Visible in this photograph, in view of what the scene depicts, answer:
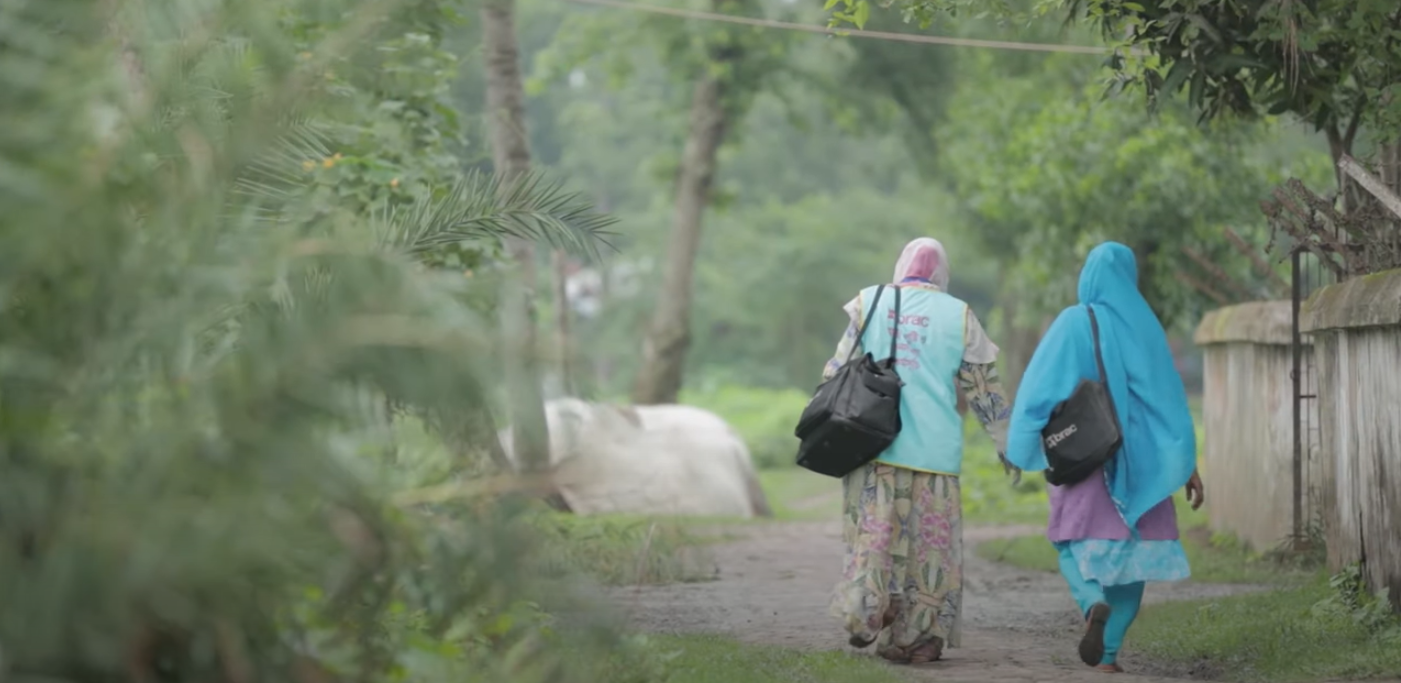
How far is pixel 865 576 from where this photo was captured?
313 inches

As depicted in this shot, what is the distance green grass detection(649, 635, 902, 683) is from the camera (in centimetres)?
646

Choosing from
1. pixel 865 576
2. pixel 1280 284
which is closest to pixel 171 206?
pixel 865 576

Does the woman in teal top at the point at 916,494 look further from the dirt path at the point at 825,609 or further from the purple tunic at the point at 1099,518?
the purple tunic at the point at 1099,518

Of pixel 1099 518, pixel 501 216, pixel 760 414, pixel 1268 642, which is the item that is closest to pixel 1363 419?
pixel 1268 642

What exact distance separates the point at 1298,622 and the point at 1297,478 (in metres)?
2.83

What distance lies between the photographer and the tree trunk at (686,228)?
2625 cm

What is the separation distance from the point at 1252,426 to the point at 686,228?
15305mm

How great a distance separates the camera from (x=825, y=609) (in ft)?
33.2

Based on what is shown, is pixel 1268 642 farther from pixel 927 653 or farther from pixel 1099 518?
pixel 927 653

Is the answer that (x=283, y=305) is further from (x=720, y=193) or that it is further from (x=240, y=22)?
A: (x=720, y=193)

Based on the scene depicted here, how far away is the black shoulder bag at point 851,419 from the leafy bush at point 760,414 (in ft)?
62.5

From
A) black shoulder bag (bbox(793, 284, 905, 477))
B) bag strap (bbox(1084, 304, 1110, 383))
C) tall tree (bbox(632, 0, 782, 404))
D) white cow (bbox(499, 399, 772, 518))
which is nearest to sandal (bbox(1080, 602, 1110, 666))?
bag strap (bbox(1084, 304, 1110, 383))

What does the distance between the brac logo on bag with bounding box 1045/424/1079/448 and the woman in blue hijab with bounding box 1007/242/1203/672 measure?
5cm

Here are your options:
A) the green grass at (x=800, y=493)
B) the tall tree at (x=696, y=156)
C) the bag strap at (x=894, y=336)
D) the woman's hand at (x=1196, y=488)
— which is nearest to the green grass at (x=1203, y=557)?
the woman's hand at (x=1196, y=488)
